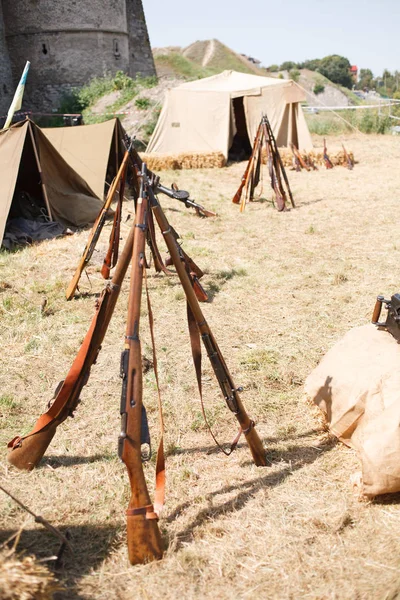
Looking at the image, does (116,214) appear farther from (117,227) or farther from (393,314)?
(393,314)

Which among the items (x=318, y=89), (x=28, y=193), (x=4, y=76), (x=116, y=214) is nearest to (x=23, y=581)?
(x=116, y=214)

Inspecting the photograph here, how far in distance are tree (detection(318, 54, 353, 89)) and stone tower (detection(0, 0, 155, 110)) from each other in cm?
5847

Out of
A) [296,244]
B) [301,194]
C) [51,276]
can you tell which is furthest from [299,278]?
[301,194]

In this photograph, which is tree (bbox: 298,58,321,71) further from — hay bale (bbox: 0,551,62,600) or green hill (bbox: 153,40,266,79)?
hay bale (bbox: 0,551,62,600)

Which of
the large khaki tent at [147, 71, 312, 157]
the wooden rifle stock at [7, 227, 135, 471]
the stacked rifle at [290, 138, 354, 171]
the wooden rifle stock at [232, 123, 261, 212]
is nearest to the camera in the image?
the wooden rifle stock at [7, 227, 135, 471]

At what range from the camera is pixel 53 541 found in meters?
2.71

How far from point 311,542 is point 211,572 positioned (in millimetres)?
500

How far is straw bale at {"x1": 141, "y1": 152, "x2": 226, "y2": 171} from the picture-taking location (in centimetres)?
1487

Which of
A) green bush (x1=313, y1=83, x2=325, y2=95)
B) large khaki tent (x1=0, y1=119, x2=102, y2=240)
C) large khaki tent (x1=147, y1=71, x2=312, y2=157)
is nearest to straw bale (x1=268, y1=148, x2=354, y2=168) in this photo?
large khaki tent (x1=147, y1=71, x2=312, y2=157)

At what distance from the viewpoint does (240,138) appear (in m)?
18.2

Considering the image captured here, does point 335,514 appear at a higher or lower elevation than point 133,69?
lower

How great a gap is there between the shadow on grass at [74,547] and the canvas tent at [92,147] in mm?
7799

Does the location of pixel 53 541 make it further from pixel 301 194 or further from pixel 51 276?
pixel 301 194

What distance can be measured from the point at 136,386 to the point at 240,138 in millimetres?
16692
